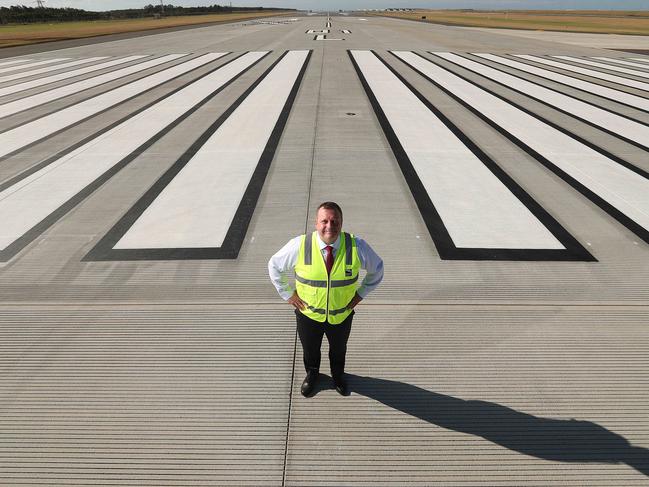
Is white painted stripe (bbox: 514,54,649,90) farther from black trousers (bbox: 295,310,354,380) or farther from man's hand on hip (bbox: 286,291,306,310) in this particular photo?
man's hand on hip (bbox: 286,291,306,310)

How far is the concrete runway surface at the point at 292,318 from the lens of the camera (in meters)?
2.83

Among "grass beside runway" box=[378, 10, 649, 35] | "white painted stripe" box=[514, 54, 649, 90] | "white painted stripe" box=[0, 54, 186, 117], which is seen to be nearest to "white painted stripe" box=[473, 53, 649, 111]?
"white painted stripe" box=[514, 54, 649, 90]

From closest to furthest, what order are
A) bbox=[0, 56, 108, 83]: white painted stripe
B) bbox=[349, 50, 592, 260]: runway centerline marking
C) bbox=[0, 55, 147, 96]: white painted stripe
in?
bbox=[349, 50, 592, 260]: runway centerline marking, bbox=[0, 55, 147, 96]: white painted stripe, bbox=[0, 56, 108, 83]: white painted stripe

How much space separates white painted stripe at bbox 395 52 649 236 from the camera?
6312 millimetres

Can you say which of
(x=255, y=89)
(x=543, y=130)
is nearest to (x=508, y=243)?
(x=543, y=130)

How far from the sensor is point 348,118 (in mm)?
10406

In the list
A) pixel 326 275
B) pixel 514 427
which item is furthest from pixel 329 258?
pixel 514 427

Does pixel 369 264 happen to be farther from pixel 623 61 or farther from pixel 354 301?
pixel 623 61

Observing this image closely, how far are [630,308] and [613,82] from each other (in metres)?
16.2

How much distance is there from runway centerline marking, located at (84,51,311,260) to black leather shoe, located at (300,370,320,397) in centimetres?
225

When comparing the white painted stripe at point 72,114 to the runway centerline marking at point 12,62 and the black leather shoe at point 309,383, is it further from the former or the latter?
the runway centerline marking at point 12,62

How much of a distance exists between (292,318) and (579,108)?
1210 cm

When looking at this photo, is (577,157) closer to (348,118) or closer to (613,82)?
(348,118)

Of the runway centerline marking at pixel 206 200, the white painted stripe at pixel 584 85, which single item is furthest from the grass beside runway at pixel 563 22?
the runway centerline marking at pixel 206 200
